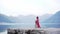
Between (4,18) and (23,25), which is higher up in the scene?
(4,18)

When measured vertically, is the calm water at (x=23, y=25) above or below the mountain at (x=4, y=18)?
below

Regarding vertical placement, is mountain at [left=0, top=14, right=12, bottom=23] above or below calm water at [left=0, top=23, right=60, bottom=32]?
above

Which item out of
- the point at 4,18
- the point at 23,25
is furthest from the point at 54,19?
the point at 4,18

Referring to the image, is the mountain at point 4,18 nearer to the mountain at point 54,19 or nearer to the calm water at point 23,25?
the calm water at point 23,25

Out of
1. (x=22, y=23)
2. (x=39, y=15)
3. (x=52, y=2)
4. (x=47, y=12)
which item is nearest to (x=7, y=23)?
(x=22, y=23)

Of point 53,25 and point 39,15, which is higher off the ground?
point 39,15

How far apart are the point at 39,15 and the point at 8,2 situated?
74cm

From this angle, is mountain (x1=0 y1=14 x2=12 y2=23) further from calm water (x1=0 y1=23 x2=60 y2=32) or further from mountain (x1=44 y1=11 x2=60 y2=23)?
mountain (x1=44 y1=11 x2=60 y2=23)

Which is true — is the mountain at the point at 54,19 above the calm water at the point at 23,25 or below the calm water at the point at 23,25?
above

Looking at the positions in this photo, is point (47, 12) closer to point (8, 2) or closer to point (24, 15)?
point (24, 15)

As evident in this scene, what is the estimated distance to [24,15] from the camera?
243cm

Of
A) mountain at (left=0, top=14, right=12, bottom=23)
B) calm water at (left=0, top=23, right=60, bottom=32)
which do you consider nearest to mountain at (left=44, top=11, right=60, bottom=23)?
calm water at (left=0, top=23, right=60, bottom=32)

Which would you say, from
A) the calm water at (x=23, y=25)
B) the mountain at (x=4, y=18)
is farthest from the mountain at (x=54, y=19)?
the mountain at (x=4, y=18)

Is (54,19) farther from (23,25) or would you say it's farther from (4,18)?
(4,18)
